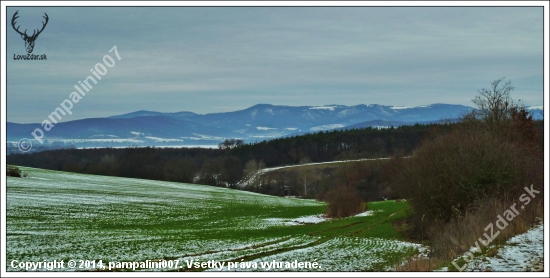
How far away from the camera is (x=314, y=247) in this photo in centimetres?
2633

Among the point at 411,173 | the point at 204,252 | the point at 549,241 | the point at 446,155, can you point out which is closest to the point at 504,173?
the point at 446,155

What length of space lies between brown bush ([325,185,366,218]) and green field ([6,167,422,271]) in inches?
93.6

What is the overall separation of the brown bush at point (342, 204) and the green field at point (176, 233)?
238 centimetres

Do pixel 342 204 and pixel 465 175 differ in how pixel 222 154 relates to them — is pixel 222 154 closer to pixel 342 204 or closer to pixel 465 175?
pixel 342 204

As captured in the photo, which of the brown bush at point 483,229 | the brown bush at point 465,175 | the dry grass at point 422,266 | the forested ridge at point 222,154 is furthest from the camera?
the forested ridge at point 222,154

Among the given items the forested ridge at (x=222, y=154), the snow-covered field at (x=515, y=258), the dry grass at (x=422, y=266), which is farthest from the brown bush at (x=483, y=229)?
the forested ridge at (x=222, y=154)

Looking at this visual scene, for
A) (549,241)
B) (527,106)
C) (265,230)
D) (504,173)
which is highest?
(527,106)

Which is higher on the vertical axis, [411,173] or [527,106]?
[527,106]

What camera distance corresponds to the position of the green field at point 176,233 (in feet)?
70.2

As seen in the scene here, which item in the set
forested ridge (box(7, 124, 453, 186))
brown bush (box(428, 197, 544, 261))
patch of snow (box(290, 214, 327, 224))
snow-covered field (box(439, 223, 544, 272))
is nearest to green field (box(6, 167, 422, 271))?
patch of snow (box(290, 214, 327, 224))

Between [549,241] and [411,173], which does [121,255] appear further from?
[411,173]

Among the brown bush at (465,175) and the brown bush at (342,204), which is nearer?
the brown bush at (465,175)

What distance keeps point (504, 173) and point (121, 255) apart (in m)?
19.9

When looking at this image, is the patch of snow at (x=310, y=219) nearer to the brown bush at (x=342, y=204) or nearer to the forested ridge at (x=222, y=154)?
the brown bush at (x=342, y=204)
